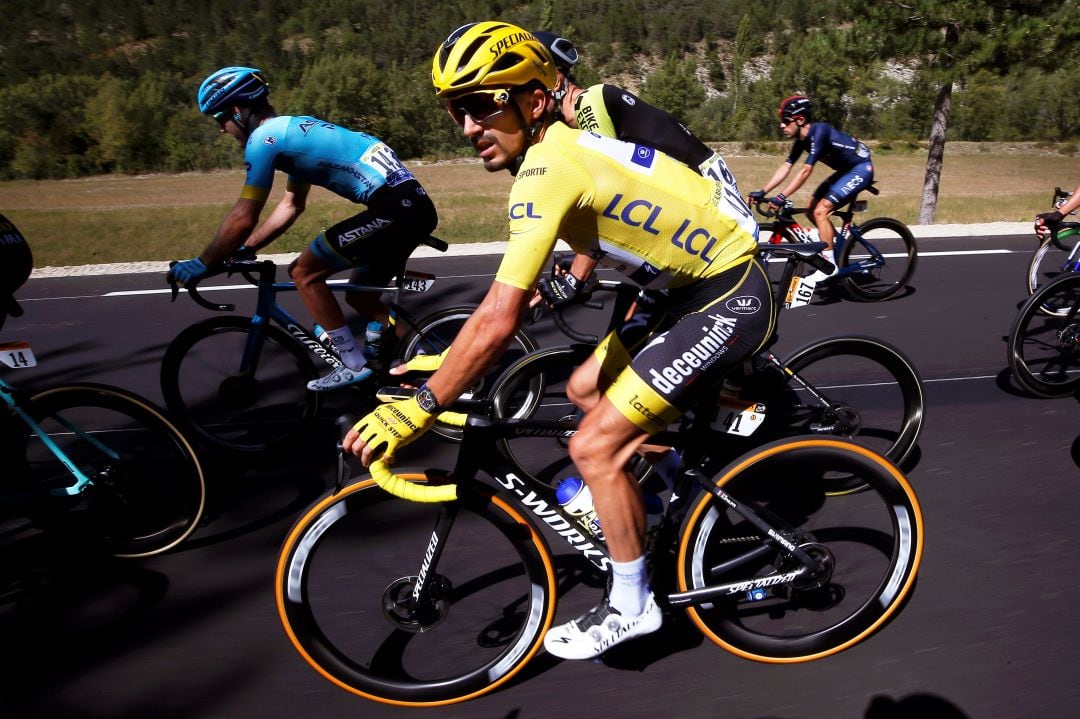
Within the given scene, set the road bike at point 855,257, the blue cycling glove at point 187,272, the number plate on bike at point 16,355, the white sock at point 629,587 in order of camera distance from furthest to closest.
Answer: the road bike at point 855,257
the blue cycling glove at point 187,272
the number plate on bike at point 16,355
the white sock at point 629,587

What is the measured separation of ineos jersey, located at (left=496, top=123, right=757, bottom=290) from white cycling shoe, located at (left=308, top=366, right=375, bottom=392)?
236 cm

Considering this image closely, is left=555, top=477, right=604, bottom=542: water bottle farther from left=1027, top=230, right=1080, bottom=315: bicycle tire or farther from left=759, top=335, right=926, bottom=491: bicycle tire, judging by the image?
left=1027, top=230, right=1080, bottom=315: bicycle tire

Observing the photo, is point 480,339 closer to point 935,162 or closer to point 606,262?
point 606,262

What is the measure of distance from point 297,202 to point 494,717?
3365 mm

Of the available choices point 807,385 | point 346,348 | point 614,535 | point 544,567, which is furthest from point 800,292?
point 346,348

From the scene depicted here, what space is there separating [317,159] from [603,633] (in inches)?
122

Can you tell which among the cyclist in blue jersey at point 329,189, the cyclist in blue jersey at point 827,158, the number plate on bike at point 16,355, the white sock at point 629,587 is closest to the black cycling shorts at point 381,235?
the cyclist in blue jersey at point 329,189

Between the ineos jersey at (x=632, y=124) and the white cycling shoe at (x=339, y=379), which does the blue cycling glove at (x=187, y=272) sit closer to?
the white cycling shoe at (x=339, y=379)

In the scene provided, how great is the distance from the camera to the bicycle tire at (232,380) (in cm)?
458

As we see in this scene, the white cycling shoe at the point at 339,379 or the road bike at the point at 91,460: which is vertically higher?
the road bike at the point at 91,460

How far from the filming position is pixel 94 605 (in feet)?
10.7

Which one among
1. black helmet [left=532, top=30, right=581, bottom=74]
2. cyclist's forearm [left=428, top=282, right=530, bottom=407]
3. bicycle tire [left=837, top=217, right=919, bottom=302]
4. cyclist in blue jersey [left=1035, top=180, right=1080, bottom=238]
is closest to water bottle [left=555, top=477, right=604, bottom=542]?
cyclist's forearm [left=428, top=282, right=530, bottom=407]

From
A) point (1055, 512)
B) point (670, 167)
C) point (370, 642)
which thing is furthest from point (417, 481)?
point (1055, 512)

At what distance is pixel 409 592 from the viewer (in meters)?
2.83
